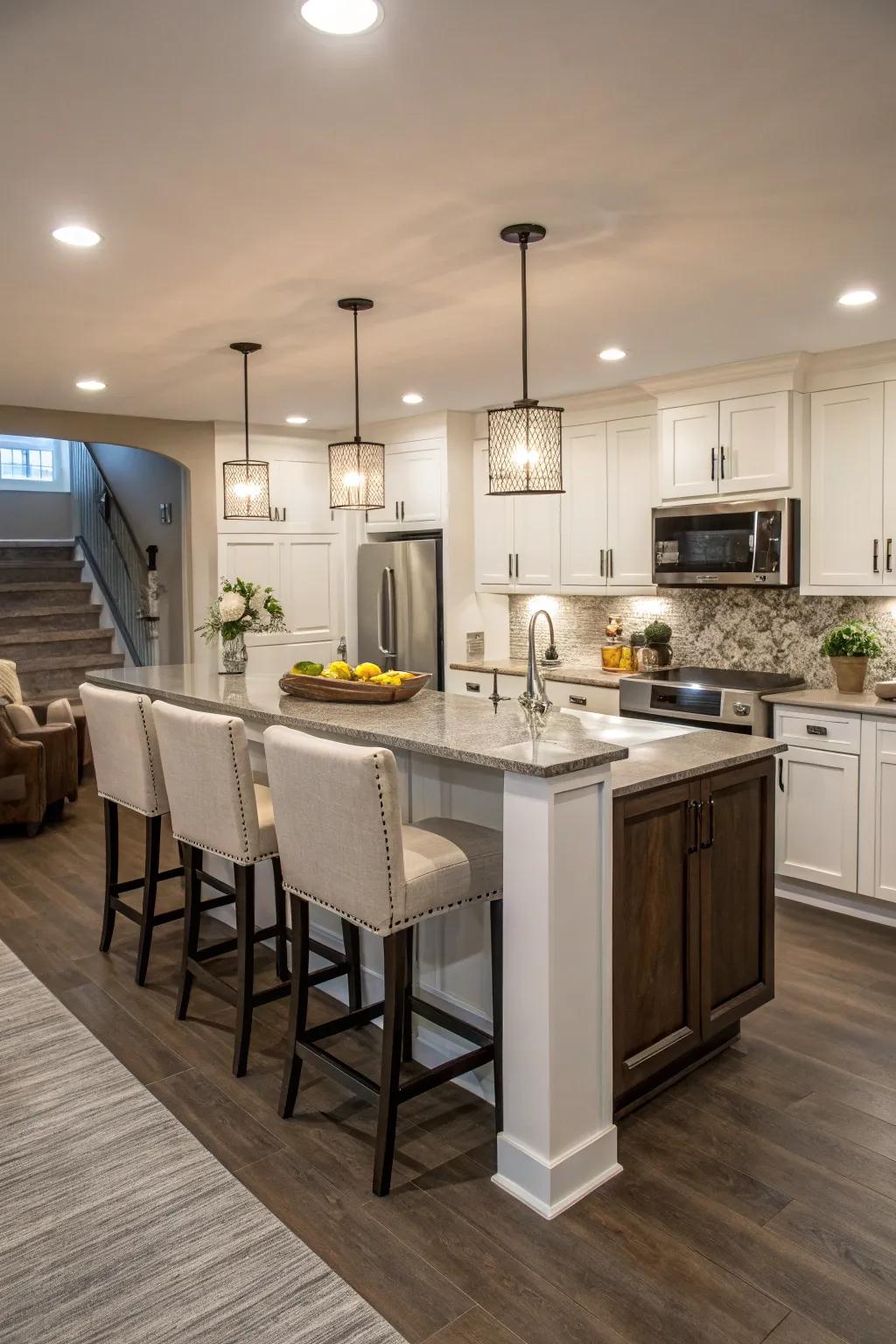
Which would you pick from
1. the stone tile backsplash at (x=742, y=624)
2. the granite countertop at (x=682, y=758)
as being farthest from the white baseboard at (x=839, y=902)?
the granite countertop at (x=682, y=758)

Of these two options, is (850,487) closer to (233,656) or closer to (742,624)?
(742,624)

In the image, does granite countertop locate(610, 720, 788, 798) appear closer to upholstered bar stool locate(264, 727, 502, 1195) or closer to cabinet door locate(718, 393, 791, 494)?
upholstered bar stool locate(264, 727, 502, 1195)

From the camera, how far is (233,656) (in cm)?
436

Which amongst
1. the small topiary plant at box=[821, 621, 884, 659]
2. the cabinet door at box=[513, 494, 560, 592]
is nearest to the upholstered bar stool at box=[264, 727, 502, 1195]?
the small topiary plant at box=[821, 621, 884, 659]

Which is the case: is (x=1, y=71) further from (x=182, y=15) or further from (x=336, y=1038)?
(x=336, y=1038)

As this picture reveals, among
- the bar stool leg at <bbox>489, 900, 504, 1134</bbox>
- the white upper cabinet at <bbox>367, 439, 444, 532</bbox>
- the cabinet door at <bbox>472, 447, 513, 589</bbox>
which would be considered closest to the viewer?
the bar stool leg at <bbox>489, 900, 504, 1134</bbox>

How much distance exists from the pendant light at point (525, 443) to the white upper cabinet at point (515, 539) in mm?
2905

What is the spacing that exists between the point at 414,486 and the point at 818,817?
11.3 ft

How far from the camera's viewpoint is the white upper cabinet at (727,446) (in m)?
4.63

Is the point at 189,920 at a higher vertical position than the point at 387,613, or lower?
lower

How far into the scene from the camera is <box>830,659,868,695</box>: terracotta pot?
448cm

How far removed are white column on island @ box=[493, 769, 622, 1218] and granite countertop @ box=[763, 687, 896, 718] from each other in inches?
90.4

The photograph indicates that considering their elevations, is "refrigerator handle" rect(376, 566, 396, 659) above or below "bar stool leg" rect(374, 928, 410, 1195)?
above

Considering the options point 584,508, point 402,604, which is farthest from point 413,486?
point 584,508
